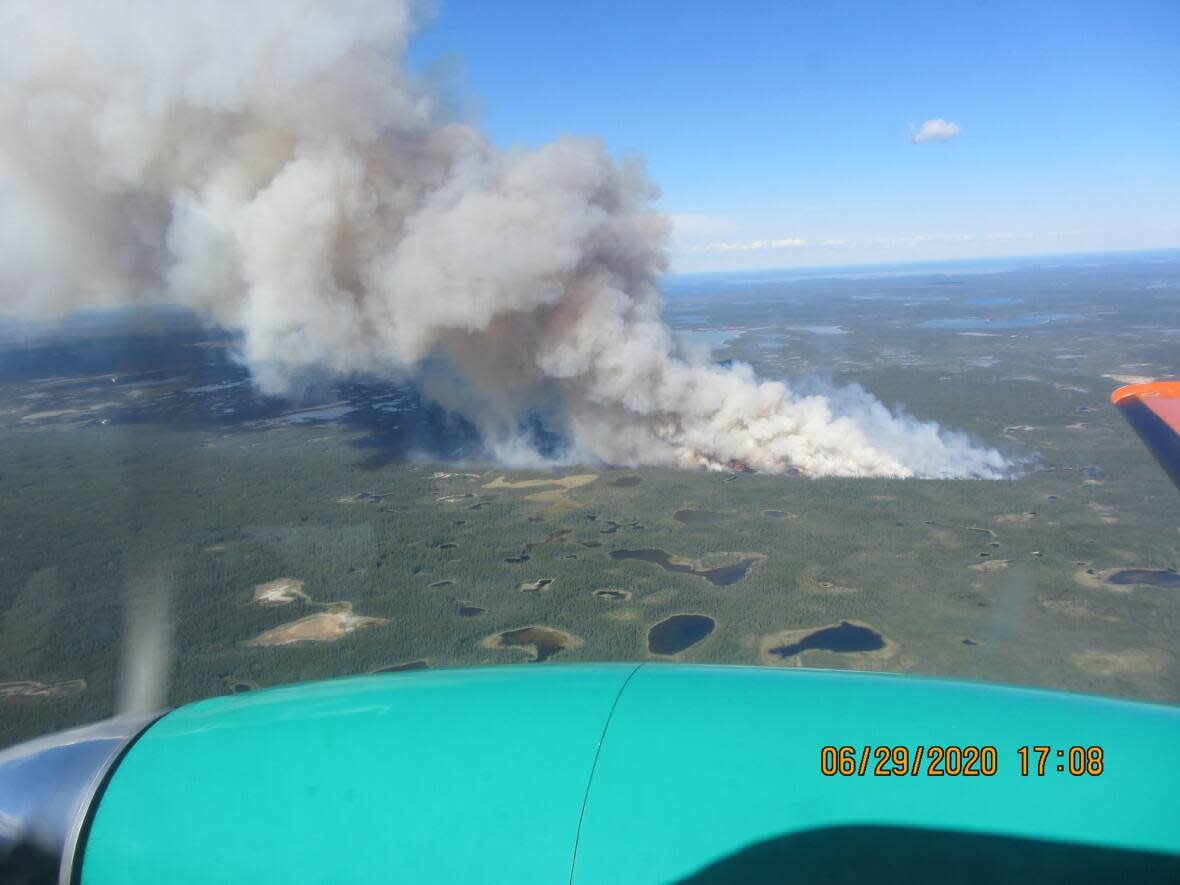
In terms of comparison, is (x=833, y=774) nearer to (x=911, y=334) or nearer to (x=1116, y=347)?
(x=1116, y=347)

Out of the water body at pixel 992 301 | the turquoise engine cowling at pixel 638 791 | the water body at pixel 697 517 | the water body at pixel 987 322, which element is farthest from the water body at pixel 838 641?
the water body at pixel 992 301

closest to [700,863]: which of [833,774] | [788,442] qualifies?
[833,774]

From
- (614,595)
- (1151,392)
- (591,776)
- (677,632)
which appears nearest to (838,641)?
(677,632)

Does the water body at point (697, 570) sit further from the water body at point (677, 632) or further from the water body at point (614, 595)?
the water body at point (677, 632)

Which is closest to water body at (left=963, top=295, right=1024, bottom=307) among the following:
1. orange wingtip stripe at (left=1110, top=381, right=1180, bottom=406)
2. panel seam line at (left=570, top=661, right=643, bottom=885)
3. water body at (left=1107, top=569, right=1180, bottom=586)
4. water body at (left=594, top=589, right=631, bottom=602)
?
water body at (left=1107, top=569, right=1180, bottom=586)

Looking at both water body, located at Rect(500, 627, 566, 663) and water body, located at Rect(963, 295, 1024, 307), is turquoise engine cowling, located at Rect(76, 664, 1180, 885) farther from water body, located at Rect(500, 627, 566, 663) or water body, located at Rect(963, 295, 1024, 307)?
water body, located at Rect(963, 295, 1024, 307)
